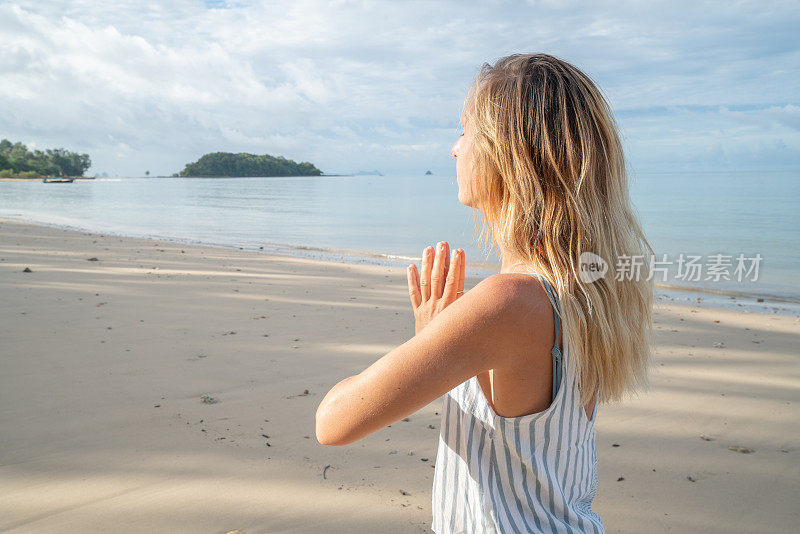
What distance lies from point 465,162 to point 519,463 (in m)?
0.63

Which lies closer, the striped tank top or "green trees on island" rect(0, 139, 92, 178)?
the striped tank top

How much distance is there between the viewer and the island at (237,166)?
13112cm

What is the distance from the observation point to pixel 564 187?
111 cm

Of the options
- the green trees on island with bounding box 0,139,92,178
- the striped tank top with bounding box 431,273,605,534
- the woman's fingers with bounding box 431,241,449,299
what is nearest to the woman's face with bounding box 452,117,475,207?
the woman's fingers with bounding box 431,241,449,299

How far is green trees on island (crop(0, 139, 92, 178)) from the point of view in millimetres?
104625

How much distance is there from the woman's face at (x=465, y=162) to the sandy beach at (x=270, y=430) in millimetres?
2040

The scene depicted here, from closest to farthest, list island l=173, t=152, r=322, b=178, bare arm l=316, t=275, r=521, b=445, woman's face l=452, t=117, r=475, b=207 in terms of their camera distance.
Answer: bare arm l=316, t=275, r=521, b=445 → woman's face l=452, t=117, r=475, b=207 → island l=173, t=152, r=322, b=178

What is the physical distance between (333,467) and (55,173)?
13350 centimetres

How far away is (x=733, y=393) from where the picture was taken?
4672 millimetres

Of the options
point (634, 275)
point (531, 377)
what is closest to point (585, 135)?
point (634, 275)

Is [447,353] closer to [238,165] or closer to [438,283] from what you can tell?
[438,283]

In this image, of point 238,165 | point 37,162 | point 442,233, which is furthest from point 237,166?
point 442,233

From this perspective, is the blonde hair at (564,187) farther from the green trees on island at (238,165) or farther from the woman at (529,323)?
the green trees on island at (238,165)

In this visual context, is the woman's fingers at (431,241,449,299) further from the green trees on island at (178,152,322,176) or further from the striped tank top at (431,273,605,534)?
the green trees on island at (178,152,322,176)
